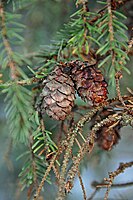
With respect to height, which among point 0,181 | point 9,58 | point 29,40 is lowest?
point 9,58

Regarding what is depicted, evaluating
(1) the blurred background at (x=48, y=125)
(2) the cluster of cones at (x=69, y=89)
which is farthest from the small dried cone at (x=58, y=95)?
(1) the blurred background at (x=48, y=125)

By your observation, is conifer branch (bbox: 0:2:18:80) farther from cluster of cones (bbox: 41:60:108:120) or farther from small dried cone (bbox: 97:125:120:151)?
small dried cone (bbox: 97:125:120:151)

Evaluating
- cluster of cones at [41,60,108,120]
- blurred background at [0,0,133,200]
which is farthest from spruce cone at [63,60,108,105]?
blurred background at [0,0,133,200]

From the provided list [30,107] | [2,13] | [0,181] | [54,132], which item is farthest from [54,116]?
[0,181]

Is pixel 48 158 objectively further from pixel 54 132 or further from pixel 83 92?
pixel 54 132

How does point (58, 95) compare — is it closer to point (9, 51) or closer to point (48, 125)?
point (9, 51)

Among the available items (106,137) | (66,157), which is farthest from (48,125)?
(66,157)
